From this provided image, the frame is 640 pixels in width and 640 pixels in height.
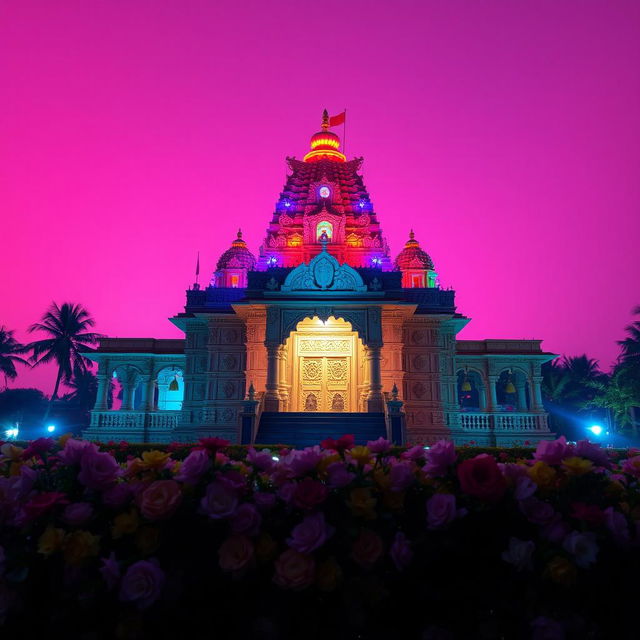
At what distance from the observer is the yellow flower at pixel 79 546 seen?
212 cm

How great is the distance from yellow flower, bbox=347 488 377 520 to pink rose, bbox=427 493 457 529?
0.26m

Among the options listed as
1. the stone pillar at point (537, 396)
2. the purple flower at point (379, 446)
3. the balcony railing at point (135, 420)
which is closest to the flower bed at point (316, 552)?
the purple flower at point (379, 446)

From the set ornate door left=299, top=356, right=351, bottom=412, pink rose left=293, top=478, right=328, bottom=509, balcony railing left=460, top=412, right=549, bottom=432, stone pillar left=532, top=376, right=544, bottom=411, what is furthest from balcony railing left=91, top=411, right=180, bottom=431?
pink rose left=293, top=478, right=328, bottom=509

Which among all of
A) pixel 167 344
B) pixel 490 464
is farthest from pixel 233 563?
pixel 167 344

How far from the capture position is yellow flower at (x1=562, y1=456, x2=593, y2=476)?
2.30 meters

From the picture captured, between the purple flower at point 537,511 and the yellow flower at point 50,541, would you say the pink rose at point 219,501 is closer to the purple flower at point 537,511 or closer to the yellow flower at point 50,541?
the yellow flower at point 50,541

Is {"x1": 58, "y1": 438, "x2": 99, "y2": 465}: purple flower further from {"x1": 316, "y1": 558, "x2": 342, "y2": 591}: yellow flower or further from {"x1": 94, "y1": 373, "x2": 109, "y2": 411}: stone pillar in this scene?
{"x1": 94, "y1": 373, "x2": 109, "y2": 411}: stone pillar

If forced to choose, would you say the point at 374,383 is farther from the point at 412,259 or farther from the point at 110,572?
the point at 110,572

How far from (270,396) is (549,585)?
16.5 m

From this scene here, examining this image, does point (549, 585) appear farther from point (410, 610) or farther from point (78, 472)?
point (78, 472)

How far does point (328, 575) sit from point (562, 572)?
1.00 meters

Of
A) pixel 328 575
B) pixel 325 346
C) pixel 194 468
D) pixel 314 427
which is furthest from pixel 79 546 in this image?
pixel 325 346

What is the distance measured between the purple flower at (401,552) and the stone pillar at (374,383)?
16.2m

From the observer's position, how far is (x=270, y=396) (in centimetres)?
1827
